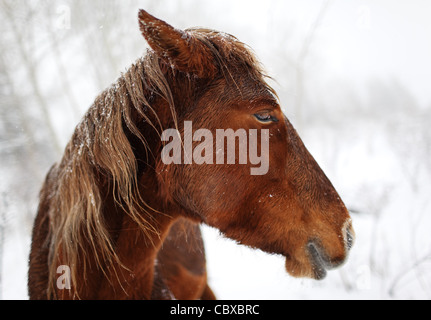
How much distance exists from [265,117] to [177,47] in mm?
502

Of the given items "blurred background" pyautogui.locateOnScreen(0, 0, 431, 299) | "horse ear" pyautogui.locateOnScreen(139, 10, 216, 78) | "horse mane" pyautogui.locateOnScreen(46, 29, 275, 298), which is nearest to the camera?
"horse ear" pyautogui.locateOnScreen(139, 10, 216, 78)

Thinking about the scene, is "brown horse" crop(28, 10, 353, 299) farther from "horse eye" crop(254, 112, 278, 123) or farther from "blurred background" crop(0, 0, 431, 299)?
"blurred background" crop(0, 0, 431, 299)

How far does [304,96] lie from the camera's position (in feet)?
24.0

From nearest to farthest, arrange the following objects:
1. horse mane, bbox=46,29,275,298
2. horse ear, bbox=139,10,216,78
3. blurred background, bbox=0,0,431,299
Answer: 1. horse ear, bbox=139,10,216,78
2. horse mane, bbox=46,29,275,298
3. blurred background, bbox=0,0,431,299

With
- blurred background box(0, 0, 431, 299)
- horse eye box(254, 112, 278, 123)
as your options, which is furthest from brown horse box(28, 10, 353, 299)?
blurred background box(0, 0, 431, 299)

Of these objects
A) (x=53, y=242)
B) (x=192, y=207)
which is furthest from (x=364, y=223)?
(x=53, y=242)

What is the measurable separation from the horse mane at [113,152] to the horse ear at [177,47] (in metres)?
0.06

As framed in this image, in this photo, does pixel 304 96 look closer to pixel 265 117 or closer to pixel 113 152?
pixel 265 117

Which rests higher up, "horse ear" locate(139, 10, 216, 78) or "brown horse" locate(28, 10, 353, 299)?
"horse ear" locate(139, 10, 216, 78)

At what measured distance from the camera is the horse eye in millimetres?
1246

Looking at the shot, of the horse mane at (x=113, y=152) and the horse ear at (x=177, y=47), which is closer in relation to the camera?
the horse ear at (x=177, y=47)

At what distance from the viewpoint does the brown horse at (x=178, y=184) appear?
1.23 m

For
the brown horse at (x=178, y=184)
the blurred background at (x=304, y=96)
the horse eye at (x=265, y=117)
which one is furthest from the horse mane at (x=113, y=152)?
the blurred background at (x=304, y=96)

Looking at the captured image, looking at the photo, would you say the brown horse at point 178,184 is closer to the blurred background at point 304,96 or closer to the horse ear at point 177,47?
the horse ear at point 177,47
